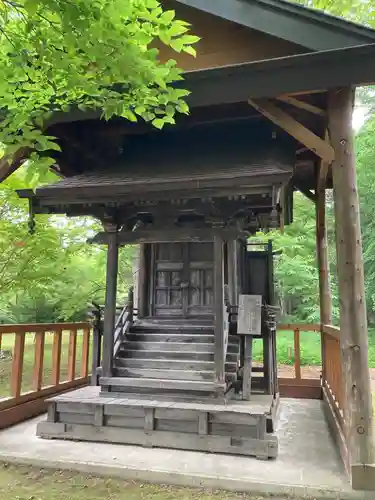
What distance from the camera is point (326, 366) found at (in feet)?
21.0

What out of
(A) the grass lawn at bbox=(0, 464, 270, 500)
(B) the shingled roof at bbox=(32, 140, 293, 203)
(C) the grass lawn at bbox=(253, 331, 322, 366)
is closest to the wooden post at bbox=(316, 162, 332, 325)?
(B) the shingled roof at bbox=(32, 140, 293, 203)

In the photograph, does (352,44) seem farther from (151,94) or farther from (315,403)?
(315,403)

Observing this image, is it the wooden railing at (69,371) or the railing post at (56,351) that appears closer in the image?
the wooden railing at (69,371)

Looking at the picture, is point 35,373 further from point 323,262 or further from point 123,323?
point 323,262

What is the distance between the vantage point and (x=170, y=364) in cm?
488

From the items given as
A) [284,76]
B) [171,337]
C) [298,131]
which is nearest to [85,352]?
[171,337]

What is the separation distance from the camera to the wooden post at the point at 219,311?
4.48 metres

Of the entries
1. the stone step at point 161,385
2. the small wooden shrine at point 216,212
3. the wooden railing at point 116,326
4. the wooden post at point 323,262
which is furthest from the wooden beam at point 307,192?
the stone step at point 161,385

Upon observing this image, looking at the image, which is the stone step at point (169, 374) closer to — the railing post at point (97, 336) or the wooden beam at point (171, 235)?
the railing post at point (97, 336)

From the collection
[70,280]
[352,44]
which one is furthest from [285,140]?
[70,280]

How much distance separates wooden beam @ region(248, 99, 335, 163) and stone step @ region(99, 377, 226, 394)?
258 cm

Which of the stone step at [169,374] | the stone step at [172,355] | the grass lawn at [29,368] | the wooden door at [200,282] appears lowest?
the grass lawn at [29,368]

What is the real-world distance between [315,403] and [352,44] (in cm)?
511

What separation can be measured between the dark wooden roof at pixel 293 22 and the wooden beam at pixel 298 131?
0.65m
